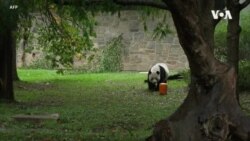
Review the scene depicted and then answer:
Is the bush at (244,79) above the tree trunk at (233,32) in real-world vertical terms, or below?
below

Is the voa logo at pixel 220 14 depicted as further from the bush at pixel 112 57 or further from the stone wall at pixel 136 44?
the bush at pixel 112 57

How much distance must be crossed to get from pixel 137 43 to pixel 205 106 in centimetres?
1906

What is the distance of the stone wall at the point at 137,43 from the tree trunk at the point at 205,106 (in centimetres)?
1846

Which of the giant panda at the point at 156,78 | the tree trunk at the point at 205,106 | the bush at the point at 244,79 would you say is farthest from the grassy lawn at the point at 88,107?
A: the bush at the point at 244,79

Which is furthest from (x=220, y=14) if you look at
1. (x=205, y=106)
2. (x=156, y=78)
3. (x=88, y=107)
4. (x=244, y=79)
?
(x=156, y=78)

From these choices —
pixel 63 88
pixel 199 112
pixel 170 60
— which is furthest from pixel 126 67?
pixel 199 112

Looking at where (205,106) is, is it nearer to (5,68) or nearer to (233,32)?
(233,32)

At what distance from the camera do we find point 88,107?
1352cm

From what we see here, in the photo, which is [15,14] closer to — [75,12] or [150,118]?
[75,12]

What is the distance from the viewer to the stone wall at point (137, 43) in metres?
25.6

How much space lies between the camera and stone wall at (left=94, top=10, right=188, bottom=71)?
84.1ft

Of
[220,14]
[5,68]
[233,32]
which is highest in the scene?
[220,14]

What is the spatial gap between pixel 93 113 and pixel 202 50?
574 centimetres

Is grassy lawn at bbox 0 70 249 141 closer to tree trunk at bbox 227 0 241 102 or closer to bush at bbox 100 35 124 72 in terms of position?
tree trunk at bbox 227 0 241 102
